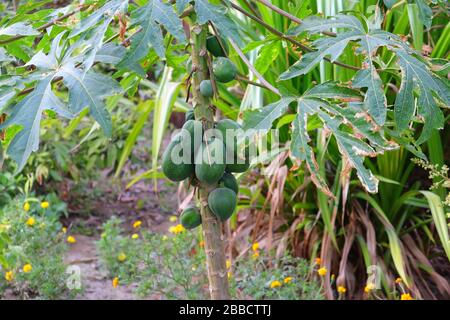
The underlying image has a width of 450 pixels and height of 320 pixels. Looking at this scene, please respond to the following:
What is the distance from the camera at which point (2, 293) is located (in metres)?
2.63

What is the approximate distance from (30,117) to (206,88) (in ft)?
1.04

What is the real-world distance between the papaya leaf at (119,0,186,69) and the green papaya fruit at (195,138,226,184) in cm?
20

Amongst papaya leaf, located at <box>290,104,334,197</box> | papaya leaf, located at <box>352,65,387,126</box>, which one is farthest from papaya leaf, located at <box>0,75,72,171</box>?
papaya leaf, located at <box>352,65,387,126</box>

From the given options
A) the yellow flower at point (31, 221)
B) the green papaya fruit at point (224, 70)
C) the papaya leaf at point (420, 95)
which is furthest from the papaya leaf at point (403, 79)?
the yellow flower at point (31, 221)

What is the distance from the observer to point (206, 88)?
1.14 m

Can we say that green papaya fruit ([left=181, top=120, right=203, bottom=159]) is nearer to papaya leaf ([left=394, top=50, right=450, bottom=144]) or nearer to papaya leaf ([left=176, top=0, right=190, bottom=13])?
papaya leaf ([left=176, top=0, right=190, bottom=13])

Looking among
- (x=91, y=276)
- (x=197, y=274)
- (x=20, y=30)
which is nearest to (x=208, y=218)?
(x=20, y=30)

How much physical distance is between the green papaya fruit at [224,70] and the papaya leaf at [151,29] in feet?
0.49

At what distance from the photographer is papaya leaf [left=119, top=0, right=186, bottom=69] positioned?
3.27 ft

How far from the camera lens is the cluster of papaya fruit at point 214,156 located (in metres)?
1.11

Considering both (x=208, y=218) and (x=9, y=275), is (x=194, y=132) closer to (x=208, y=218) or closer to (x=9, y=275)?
(x=208, y=218)

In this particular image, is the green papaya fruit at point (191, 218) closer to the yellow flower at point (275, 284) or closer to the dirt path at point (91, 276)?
the yellow flower at point (275, 284)
